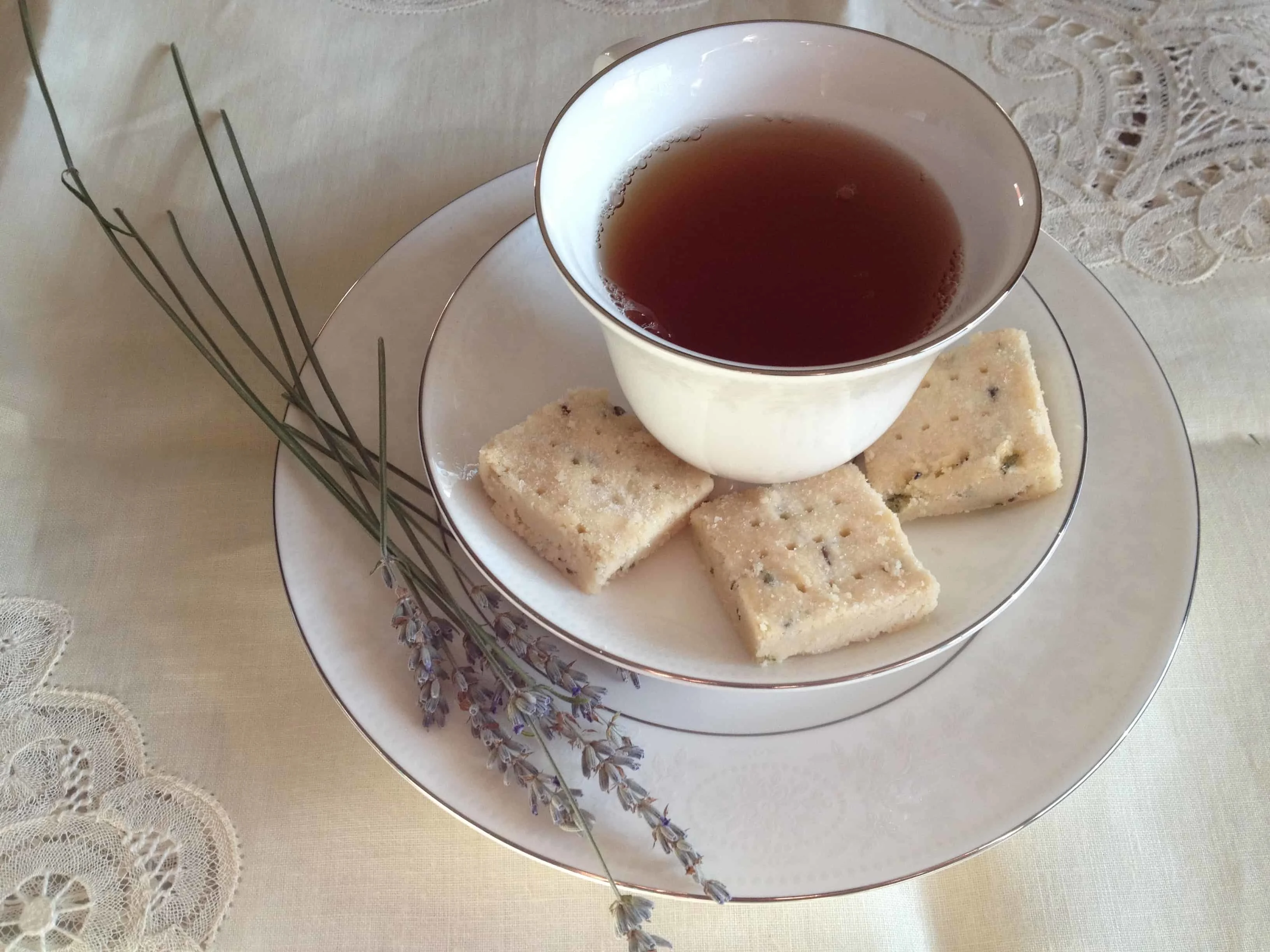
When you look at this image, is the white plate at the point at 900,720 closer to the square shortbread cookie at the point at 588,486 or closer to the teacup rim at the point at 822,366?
the square shortbread cookie at the point at 588,486

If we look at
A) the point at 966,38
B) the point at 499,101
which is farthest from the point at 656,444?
the point at 966,38

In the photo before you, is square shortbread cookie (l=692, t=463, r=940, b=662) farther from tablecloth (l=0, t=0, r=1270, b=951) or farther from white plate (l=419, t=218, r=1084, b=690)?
tablecloth (l=0, t=0, r=1270, b=951)

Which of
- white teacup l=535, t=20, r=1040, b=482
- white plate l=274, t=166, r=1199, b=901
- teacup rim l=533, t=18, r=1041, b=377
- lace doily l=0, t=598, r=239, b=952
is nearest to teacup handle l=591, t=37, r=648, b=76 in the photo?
white teacup l=535, t=20, r=1040, b=482

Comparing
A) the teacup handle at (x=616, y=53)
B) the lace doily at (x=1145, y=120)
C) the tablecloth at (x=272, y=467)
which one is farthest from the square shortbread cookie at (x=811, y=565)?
the lace doily at (x=1145, y=120)

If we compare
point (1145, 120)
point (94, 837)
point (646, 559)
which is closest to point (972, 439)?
point (646, 559)

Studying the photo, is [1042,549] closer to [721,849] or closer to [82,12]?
[721,849]

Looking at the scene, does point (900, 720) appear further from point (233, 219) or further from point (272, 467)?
point (233, 219)
